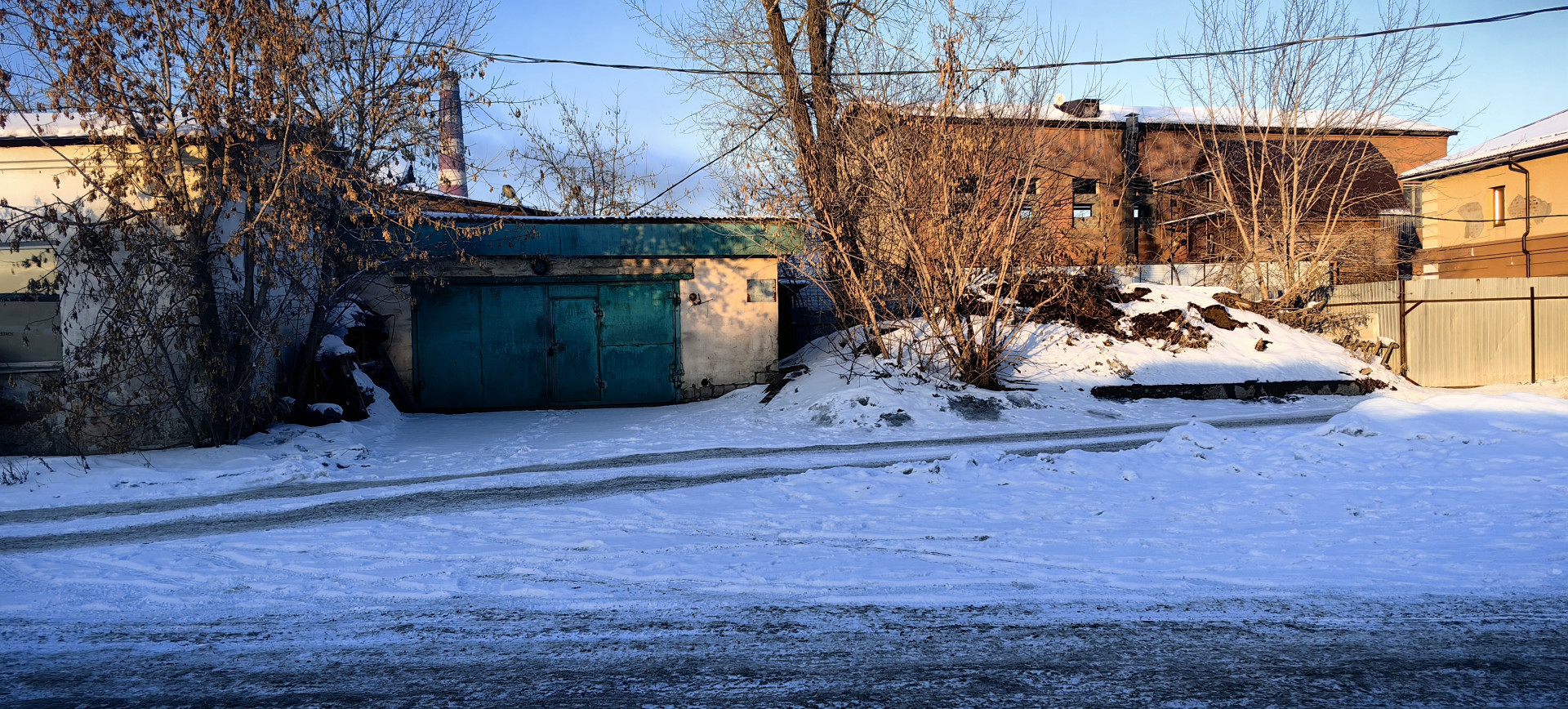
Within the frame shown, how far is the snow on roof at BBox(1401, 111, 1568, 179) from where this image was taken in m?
23.7

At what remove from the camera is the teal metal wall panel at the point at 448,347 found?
1475 cm

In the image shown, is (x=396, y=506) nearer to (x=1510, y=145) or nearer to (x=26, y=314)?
(x=26, y=314)

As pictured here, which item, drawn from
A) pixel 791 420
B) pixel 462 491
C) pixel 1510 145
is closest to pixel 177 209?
pixel 462 491

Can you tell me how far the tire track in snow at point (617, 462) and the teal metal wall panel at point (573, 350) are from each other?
18.4 feet

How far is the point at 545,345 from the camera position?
1505 centimetres

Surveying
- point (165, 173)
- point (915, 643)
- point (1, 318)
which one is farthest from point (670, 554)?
point (1, 318)

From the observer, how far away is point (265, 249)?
10281 millimetres

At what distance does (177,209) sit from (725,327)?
8.13 meters

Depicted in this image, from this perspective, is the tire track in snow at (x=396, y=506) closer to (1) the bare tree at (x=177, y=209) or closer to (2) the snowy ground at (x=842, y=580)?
(2) the snowy ground at (x=842, y=580)

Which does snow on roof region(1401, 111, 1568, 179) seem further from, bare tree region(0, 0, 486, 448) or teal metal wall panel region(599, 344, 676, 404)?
bare tree region(0, 0, 486, 448)

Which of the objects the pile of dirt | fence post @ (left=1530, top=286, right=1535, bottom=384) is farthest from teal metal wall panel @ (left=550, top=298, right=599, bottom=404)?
fence post @ (left=1530, top=286, right=1535, bottom=384)

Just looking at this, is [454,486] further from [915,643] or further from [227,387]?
[915,643]

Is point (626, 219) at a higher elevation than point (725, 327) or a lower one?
higher

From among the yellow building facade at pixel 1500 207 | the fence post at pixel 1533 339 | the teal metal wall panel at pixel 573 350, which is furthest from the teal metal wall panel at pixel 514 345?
the yellow building facade at pixel 1500 207
